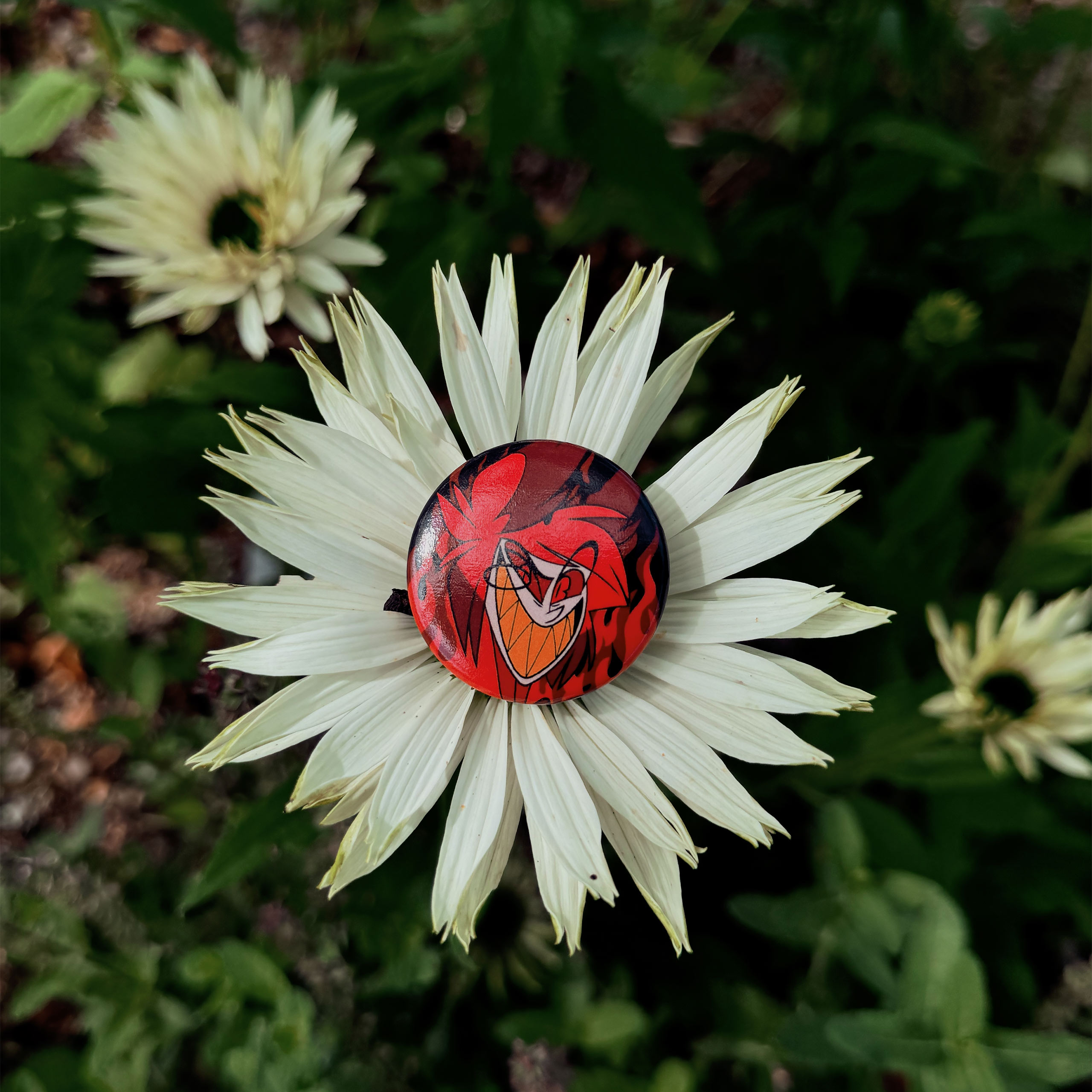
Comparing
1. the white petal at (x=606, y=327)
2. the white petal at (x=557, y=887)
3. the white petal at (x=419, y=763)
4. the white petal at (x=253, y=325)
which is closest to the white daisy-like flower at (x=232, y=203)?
the white petal at (x=253, y=325)

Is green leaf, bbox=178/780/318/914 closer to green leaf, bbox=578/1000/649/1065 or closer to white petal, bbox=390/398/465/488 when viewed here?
white petal, bbox=390/398/465/488

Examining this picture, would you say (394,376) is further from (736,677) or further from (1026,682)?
(1026,682)

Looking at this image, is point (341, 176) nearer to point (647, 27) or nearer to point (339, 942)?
point (647, 27)

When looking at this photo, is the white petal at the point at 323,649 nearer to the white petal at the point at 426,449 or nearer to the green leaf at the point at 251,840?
the white petal at the point at 426,449

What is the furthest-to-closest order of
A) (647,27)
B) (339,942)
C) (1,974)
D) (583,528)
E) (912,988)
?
(647,27) → (1,974) → (339,942) → (912,988) → (583,528)

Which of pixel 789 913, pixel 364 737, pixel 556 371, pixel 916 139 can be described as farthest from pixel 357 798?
pixel 916 139

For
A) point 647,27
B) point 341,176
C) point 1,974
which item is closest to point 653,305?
point 341,176

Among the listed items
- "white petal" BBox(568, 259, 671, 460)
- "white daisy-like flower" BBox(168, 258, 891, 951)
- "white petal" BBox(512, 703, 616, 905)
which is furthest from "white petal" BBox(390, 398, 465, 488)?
"white petal" BBox(512, 703, 616, 905)
